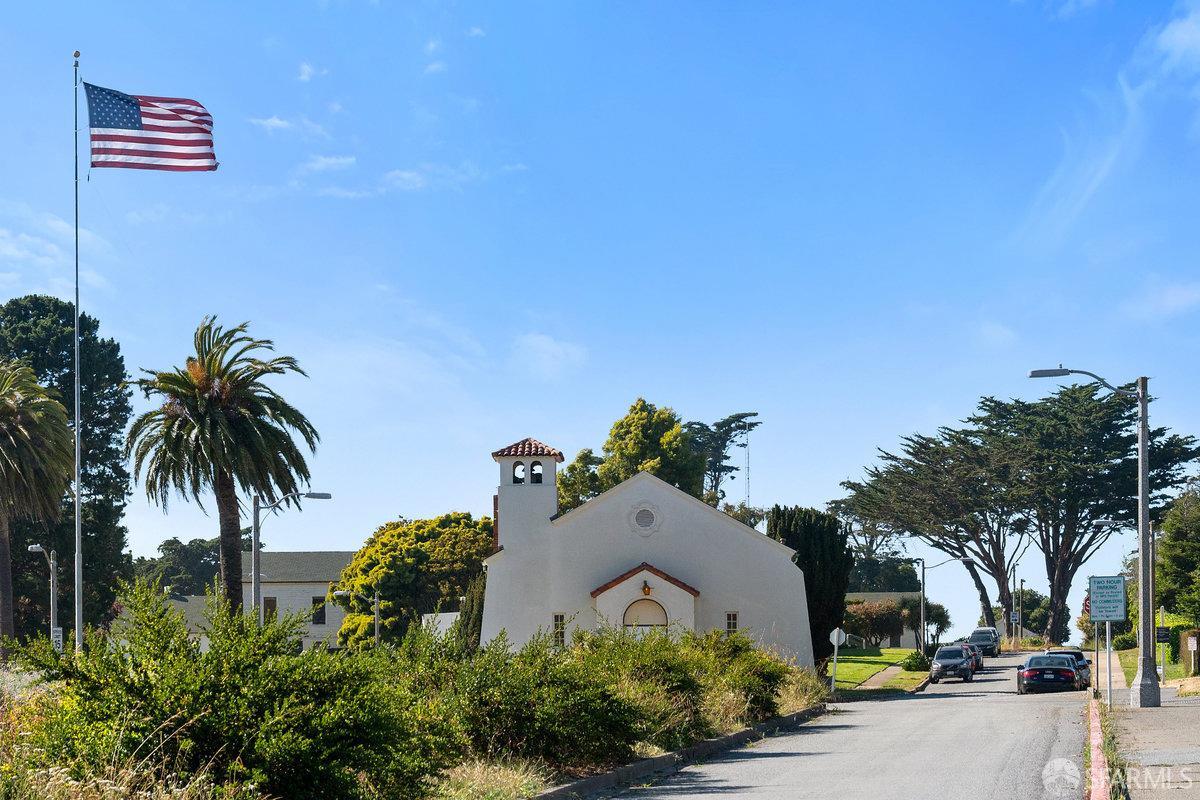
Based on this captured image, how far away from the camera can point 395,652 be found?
1614 cm

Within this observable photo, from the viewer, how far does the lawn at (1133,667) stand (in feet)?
164

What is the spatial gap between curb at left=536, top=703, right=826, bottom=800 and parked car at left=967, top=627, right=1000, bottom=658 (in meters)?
51.0

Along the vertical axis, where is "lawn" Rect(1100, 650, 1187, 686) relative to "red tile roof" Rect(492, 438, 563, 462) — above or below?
below

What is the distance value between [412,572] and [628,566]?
27.3 m

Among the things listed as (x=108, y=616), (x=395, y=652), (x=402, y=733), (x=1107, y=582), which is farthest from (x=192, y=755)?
(x=108, y=616)

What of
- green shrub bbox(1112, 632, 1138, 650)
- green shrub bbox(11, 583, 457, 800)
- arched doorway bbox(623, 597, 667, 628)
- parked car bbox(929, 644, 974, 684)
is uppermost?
green shrub bbox(11, 583, 457, 800)

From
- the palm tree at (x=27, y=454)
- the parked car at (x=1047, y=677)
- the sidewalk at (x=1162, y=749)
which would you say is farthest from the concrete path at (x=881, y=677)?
the palm tree at (x=27, y=454)

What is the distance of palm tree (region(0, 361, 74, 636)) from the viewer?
44.4 metres

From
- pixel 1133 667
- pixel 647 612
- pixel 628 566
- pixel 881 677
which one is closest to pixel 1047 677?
pixel 881 677

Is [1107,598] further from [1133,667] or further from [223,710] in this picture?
[1133,667]

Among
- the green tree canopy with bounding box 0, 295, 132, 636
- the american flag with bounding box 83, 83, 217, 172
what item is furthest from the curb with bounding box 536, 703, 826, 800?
the green tree canopy with bounding box 0, 295, 132, 636

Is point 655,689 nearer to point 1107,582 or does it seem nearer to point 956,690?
point 1107,582

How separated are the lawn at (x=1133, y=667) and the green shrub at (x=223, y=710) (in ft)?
131

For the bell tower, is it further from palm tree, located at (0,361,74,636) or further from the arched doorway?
palm tree, located at (0,361,74,636)
